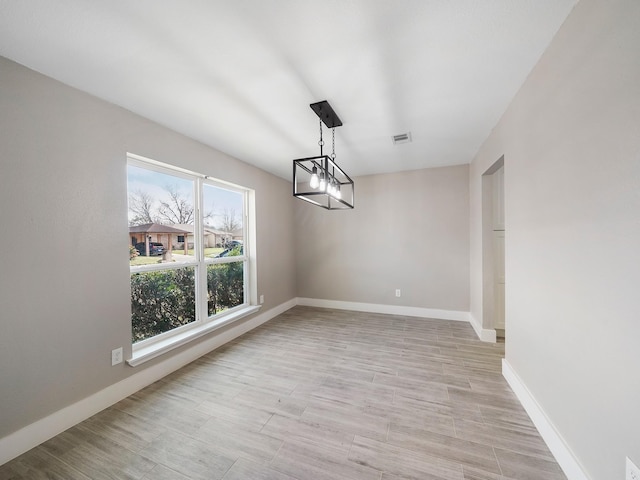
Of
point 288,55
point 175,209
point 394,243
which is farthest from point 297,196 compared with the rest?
point 394,243

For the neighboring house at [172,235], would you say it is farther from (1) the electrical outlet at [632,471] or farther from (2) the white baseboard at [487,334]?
(2) the white baseboard at [487,334]

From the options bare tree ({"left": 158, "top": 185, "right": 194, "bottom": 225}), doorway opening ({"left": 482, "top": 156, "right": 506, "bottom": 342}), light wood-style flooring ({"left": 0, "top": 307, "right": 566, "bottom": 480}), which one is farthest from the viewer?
doorway opening ({"left": 482, "top": 156, "right": 506, "bottom": 342})

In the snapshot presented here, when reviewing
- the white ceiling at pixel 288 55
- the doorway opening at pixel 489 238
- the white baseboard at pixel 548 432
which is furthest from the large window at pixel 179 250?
the doorway opening at pixel 489 238

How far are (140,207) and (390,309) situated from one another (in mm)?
3913

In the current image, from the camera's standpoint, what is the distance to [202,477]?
1.36 meters

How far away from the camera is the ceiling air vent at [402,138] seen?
275cm

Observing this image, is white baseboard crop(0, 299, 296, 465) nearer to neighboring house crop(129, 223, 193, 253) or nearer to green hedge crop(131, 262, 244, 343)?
green hedge crop(131, 262, 244, 343)

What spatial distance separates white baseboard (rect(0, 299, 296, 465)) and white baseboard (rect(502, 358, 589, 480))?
3.11 meters

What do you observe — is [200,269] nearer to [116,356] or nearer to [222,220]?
[222,220]

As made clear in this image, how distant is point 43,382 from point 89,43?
7.24ft

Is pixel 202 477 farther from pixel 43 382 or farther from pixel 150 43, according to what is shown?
pixel 150 43

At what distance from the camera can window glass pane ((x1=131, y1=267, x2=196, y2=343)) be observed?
92.2 inches

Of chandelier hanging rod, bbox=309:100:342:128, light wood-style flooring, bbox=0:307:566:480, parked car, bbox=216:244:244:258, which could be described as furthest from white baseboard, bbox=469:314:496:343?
parked car, bbox=216:244:244:258

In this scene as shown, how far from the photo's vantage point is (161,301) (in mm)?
2570
